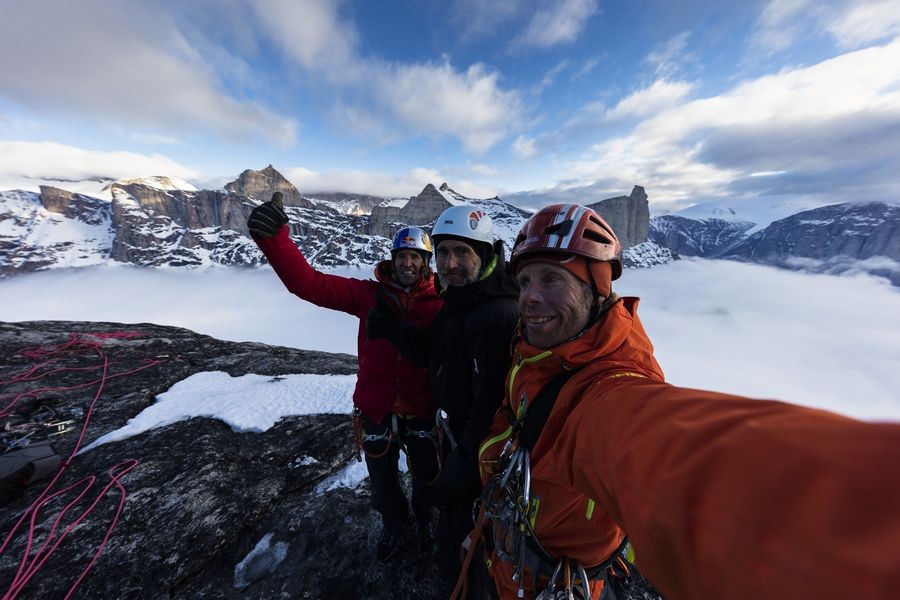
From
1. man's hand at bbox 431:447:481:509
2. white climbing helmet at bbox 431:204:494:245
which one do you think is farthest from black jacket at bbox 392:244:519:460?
white climbing helmet at bbox 431:204:494:245

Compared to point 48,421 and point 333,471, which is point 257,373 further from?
point 333,471

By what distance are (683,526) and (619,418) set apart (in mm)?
471

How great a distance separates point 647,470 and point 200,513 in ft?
17.6

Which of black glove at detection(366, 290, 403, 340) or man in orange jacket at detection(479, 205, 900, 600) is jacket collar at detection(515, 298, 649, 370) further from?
black glove at detection(366, 290, 403, 340)

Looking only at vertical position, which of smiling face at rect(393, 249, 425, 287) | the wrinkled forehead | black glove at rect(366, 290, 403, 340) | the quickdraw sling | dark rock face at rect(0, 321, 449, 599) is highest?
the wrinkled forehead

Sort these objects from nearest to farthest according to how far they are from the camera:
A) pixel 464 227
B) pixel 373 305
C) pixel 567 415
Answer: pixel 567 415
pixel 464 227
pixel 373 305

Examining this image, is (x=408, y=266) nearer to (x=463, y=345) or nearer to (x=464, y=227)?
(x=464, y=227)

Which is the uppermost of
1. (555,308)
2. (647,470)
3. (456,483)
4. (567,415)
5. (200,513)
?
(555,308)

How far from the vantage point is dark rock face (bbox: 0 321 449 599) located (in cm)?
363

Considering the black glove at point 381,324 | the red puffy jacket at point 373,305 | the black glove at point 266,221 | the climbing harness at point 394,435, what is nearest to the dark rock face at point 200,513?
the climbing harness at point 394,435

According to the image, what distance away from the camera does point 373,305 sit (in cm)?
447

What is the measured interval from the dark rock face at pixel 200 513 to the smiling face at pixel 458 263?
134 inches

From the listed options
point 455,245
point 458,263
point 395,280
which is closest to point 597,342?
point 458,263

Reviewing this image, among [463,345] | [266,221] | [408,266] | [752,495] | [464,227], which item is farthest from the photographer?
[408,266]
